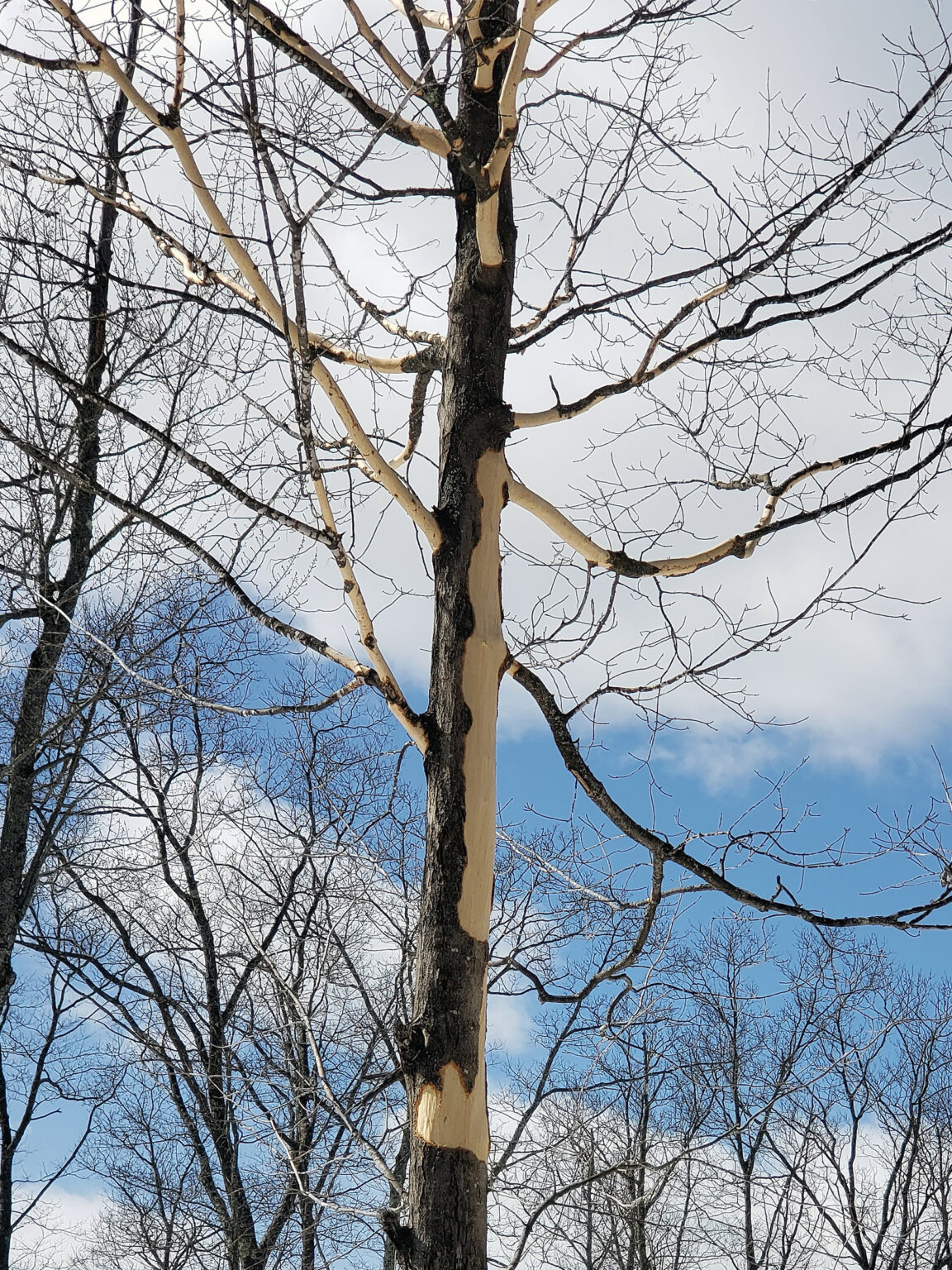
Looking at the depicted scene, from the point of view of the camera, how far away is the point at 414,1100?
8.54ft

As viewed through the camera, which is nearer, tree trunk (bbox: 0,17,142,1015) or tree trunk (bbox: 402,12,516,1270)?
tree trunk (bbox: 402,12,516,1270)

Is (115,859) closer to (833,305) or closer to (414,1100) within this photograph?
(414,1100)

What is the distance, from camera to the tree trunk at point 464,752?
8.32ft

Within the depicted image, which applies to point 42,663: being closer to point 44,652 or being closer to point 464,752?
point 44,652

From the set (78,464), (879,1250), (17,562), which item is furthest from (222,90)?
(879,1250)

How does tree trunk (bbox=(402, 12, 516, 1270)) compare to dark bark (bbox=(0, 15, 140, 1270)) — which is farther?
dark bark (bbox=(0, 15, 140, 1270))

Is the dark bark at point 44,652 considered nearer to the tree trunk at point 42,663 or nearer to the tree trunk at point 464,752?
the tree trunk at point 42,663

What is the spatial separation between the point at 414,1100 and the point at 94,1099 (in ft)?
21.9

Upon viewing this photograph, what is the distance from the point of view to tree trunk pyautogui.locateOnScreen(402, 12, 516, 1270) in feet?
8.32

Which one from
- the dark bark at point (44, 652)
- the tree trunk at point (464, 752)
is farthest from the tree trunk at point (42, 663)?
the tree trunk at point (464, 752)

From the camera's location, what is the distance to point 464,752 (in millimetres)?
2920

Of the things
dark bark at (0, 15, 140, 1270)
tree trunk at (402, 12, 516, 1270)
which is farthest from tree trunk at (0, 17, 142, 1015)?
tree trunk at (402, 12, 516, 1270)

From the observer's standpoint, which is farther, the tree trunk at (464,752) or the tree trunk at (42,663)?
the tree trunk at (42,663)

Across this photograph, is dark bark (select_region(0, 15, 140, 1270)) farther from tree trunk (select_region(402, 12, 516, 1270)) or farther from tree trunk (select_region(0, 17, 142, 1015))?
tree trunk (select_region(402, 12, 516, 1270))
